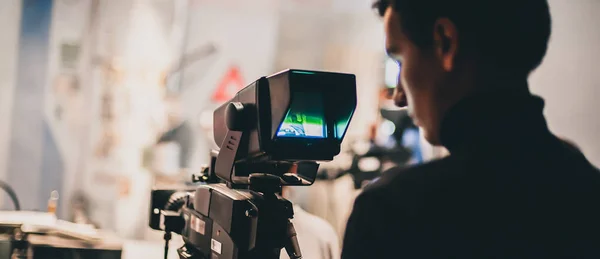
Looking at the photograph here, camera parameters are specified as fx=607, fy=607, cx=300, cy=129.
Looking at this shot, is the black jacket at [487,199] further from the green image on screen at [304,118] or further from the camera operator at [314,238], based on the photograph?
the camera operator at [314,238]

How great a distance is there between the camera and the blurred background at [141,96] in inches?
113

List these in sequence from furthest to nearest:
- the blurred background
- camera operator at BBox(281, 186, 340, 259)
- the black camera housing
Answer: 1. the blurred background
2. camera operator at BBox(281, 186, 340, 259)
3. the black camera housing

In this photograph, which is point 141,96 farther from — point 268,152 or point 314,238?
point 268,152

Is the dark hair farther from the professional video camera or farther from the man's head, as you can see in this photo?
the professional video camera

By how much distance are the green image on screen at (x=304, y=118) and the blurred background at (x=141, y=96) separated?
73.8 inches

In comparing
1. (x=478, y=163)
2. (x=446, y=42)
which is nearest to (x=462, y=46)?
(x=446, y=42)

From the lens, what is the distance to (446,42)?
2.12 feet

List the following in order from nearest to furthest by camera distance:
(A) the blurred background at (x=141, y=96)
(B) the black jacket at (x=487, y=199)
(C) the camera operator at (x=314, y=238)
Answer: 1. (B) the black jacket at (x=487, y=199)
2. (C) the camera operator at (x=314, y=238)
3. (A) the blurred background at (x=141, y=96)

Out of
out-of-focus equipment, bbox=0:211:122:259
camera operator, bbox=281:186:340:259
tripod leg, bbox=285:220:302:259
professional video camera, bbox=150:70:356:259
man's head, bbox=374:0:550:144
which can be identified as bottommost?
camera operator, bbox=281:186:340:259

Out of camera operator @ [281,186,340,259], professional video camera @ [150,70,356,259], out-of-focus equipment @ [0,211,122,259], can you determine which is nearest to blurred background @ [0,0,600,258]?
camera operator @ [281,186,340,259]

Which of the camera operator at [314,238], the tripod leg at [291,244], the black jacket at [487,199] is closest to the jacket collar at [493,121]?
the black jacket at [487,199]

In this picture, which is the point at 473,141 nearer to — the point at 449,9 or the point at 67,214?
the point at 449,9

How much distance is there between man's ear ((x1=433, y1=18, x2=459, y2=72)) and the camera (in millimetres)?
638

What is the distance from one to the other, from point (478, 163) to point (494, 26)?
15cm
